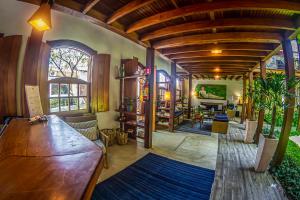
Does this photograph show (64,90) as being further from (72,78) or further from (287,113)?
(287,113)

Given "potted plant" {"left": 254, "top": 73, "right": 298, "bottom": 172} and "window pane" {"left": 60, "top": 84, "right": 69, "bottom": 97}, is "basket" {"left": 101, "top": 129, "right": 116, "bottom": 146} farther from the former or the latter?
"potted plant" {"left": 254, "top": 73, "right": 298, "bottom": 172}

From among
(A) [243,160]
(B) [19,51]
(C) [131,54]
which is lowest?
(A) [243,160]

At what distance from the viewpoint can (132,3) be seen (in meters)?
2.53

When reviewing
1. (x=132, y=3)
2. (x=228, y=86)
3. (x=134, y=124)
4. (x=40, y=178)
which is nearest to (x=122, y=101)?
(x=134, y=124)

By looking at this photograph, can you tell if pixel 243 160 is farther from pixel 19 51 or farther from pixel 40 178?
pixel 19 51

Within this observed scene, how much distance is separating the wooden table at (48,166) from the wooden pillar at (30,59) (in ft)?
5.95

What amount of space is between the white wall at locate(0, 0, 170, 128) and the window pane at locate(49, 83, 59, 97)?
599mm

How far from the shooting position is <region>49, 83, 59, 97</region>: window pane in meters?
3.36

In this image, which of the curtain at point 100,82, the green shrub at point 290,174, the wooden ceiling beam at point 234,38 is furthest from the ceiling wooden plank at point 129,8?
the green shrub at point 290,174

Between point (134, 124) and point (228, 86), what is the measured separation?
10377mm

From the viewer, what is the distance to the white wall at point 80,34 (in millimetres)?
2623

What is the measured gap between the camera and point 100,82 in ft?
13.6

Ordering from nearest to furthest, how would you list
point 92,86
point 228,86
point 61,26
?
point 61,26
point 92,86
point 228,86

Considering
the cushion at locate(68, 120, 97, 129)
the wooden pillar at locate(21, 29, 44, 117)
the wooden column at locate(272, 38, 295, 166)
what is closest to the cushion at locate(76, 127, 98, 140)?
the cushion at locate(68, 120, 97, 129)
